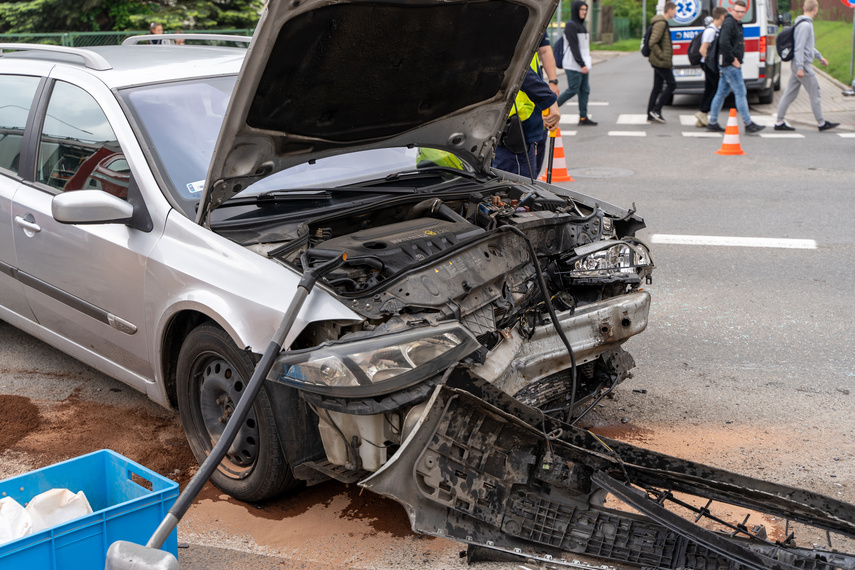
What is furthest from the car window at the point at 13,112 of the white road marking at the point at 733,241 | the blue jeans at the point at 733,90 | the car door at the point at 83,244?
the blue jeans at the point at 733,90

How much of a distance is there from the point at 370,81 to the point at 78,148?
157 cm

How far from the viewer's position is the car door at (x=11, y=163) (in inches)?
183

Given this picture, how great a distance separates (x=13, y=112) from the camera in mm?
4852

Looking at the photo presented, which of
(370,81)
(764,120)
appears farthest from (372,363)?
(764,120)

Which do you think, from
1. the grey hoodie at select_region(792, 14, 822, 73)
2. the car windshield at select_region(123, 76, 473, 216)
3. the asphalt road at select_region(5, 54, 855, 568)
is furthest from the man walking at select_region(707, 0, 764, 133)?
the car windshield at select_region(123, 76, 473, 216)

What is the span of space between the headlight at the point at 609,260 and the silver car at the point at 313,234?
0.05 ft

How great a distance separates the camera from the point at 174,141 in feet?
13.2

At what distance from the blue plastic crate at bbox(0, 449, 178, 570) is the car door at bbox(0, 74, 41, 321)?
1844 mm

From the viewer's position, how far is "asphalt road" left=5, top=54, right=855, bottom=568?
3.63 metres

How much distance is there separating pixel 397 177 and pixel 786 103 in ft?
37.4

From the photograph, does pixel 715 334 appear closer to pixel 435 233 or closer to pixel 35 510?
pixel 435 233

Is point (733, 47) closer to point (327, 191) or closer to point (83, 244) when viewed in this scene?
point (327, 191)

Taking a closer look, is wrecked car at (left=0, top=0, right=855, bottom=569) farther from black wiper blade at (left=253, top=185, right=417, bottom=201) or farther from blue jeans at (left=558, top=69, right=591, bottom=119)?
blue jeans at (left=558, top=69, right=591, bottom=119)

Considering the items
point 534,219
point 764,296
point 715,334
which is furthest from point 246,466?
point 764,296
